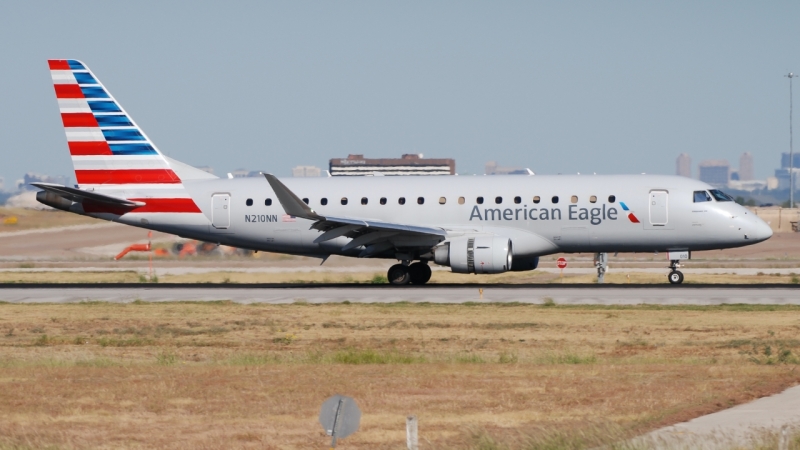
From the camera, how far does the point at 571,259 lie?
67438mm

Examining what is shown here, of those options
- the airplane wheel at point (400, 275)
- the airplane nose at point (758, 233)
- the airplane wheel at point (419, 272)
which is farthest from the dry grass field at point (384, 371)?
the airplane wheel at point (419, 272)

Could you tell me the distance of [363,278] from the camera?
45344mm

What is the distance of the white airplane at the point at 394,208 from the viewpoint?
36781mm

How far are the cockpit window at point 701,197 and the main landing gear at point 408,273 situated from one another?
9.38 m

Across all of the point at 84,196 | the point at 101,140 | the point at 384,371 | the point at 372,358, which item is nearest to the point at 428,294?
the point at 84,196

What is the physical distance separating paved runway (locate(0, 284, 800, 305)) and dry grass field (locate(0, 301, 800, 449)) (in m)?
2.25

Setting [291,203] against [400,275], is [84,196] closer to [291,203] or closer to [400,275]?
[291,203]

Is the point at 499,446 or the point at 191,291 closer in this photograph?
the point at 499,446

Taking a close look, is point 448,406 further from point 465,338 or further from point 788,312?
point 788,312

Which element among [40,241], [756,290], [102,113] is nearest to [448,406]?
[756,290]

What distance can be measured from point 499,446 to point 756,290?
2471 cm

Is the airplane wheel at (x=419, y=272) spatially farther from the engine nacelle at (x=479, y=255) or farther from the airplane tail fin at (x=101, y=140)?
the airplane tail fin at (x=101, y=140)

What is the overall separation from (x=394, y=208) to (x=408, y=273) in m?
2.33

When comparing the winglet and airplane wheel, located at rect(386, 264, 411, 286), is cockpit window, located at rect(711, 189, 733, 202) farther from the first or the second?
the winglet
